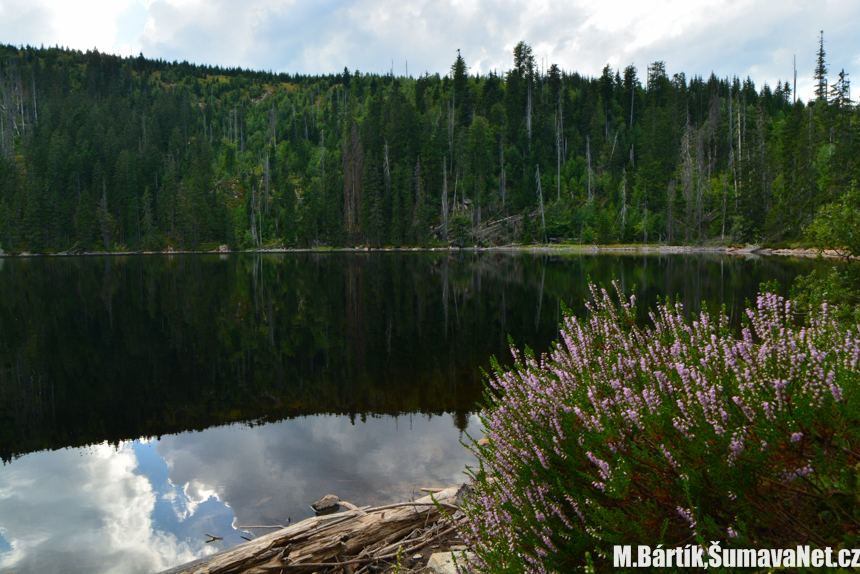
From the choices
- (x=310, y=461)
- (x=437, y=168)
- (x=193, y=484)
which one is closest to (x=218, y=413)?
(x=193, y=484)

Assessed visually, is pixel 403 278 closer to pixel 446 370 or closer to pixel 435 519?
pixel 446 370

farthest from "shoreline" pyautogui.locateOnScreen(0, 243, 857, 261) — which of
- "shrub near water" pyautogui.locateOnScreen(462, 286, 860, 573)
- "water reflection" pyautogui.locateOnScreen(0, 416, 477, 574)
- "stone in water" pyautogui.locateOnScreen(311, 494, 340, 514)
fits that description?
"shrub near water" pyautogui.locateOnScreen(462, 286, 860, 573)

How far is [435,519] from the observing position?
16.0 ft

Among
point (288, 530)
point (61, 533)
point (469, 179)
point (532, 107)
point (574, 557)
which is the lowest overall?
point (61, 533)

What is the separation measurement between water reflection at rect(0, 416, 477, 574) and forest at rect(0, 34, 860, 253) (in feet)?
247

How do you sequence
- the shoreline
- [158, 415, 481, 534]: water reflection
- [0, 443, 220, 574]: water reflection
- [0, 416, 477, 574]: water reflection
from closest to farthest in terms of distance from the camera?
[0, 443, 220, 574]: water reflection → [0, 416, 477, 574]: water reflection → [158, 415, 481, 534]: water reflection → the shoreline

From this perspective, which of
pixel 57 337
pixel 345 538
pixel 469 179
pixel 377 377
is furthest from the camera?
pixel 469 179

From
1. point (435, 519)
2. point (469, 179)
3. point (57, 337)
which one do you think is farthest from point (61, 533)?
point (469, 179)

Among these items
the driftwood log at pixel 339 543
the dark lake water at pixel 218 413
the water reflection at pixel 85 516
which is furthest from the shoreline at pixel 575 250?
the water reflection at pixel 85 516

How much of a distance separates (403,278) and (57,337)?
21.2 metres

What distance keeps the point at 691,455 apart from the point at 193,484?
7516 mm

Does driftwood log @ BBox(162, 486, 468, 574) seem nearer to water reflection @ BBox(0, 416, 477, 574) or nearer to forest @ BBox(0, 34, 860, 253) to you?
water reflection @ BBox(0, 416, 477, 574)

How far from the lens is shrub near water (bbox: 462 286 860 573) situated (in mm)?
1959

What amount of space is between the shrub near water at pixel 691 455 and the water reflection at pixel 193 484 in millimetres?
4481
